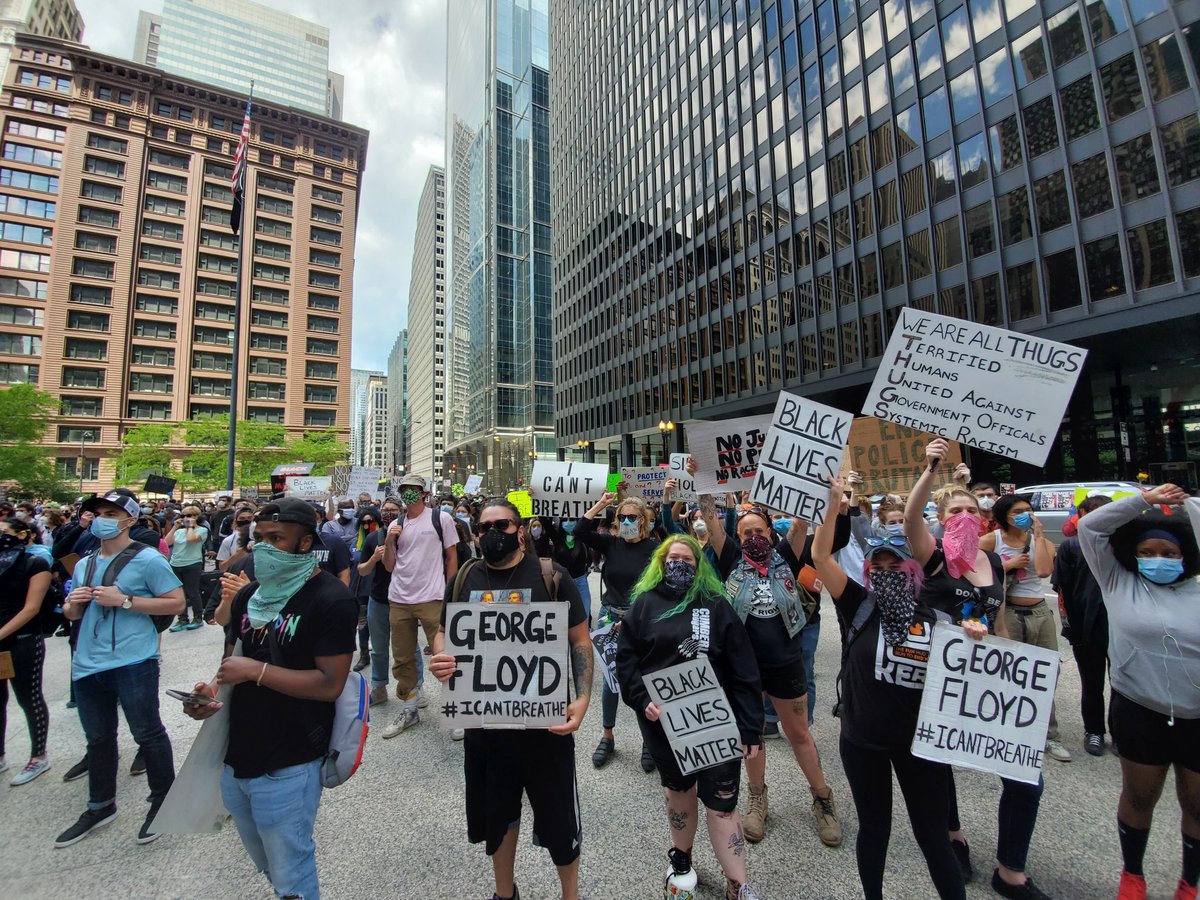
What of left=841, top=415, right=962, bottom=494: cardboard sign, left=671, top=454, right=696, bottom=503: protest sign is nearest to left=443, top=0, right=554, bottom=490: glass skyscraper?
left=841, top=415, right=962, bottom=494: cardboard sign

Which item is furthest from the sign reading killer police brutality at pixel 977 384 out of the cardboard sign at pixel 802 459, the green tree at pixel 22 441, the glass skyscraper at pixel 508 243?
the glass skyscraper at pixel 508 243

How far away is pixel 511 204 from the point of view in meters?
98.2

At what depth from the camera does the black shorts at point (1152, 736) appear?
287 centimetres

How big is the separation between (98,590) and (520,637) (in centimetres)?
311

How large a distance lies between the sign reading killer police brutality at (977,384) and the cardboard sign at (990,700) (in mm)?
1417

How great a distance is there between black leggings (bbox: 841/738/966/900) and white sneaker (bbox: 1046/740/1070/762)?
9.13 feet

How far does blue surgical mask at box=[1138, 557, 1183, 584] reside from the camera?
2.95 meters

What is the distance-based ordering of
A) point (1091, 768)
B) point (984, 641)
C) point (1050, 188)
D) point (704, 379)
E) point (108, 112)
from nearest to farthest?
1. point (984, 641)
2. point (1091, 768)
3. point (1050, 188)
4. point (704, 379)
5. point (108, 112)

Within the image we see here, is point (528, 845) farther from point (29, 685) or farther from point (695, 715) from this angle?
point (29, 685)

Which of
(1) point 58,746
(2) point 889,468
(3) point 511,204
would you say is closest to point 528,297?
(3) point 511,204

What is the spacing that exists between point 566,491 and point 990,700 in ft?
13.8

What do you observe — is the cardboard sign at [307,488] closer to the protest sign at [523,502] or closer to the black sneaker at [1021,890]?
the protest sign at [523,502]

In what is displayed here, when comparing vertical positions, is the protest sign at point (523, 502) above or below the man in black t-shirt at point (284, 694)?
above

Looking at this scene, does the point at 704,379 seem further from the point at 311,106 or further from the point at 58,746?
the point at 311,106
